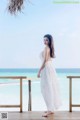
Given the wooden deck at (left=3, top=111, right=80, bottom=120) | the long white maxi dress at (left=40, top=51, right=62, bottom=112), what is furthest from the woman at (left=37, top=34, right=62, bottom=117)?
the wooden deck at (left=3, top=111, right=80, bottom=120)

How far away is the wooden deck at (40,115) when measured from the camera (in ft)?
20.3

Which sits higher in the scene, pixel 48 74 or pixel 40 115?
pixel 48 74

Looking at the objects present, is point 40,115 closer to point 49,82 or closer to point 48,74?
point 49,82

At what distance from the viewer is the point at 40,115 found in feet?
21.1

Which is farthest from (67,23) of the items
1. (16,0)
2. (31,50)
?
(16,0)

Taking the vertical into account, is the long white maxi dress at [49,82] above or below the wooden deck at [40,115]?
above

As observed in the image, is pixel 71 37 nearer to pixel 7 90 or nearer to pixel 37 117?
pixel 7 90

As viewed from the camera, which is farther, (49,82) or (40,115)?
(40,115)

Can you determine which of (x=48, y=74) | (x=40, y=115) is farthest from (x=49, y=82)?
(x=40, y=115)

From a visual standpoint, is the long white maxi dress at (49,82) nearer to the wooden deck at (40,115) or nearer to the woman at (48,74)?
the woman at (48,74)

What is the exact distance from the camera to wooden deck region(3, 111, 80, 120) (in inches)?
243

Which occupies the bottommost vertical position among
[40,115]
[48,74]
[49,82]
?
[40,115]

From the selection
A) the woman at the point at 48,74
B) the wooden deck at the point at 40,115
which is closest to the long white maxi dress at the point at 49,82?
the woman at the point at 48,74

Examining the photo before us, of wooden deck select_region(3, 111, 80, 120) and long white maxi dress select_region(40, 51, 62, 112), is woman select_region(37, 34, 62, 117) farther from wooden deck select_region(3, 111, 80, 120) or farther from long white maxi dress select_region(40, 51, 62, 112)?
wooden deck select_region(3, 111, 80, 120)
